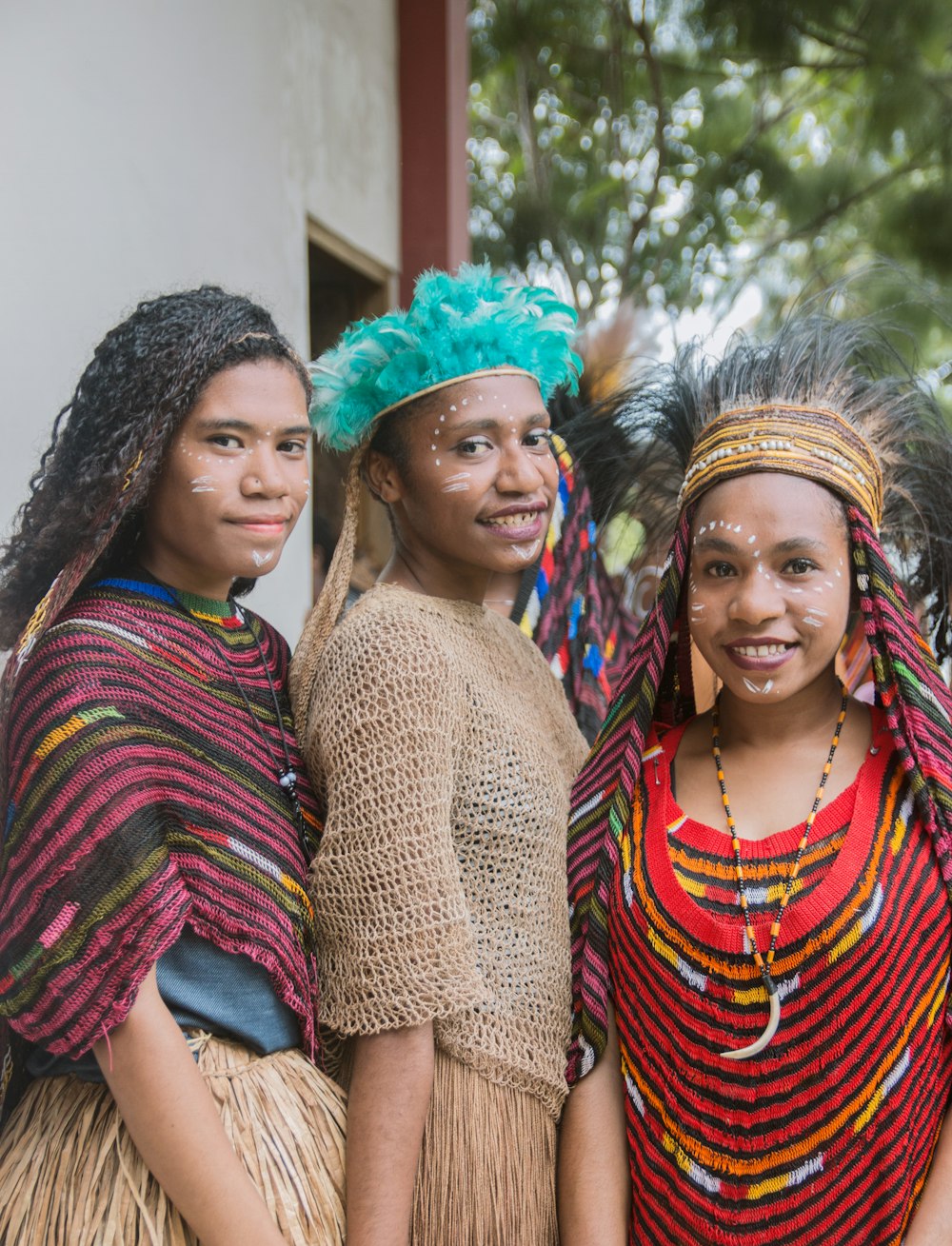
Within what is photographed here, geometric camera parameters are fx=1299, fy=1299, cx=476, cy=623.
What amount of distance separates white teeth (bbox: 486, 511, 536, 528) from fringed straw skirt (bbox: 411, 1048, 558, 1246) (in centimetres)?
80

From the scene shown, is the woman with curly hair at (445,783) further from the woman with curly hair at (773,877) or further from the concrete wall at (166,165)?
the concrete wall at (166,165)

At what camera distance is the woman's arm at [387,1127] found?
68.5 inches

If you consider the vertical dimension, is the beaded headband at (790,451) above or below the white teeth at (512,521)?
above

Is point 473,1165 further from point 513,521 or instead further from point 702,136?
point 702,136

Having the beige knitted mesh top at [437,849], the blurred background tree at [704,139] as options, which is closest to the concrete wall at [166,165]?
the beige knitted mesh top at [437,849]

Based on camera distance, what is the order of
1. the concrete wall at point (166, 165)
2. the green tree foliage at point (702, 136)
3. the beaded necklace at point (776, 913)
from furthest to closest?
the green tree foliage at point (702, 136), the concrete wall at point (166, 165), the beaded necklace at point (776, 913)

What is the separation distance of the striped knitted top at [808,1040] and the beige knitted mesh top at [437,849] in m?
0.19

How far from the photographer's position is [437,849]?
1788 mm

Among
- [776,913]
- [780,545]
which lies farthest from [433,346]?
[776,913]

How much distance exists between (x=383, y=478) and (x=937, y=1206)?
1.37 metres

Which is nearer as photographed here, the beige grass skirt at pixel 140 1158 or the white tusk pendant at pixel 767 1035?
→ the beige grass skirt at pixel 140 1158

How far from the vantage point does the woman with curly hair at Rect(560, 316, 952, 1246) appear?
6.01 feet

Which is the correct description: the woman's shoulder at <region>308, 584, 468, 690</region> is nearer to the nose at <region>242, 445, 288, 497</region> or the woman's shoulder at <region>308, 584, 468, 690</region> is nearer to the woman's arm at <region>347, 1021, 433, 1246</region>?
the nose at <region>242, 445, 288, 497</region>

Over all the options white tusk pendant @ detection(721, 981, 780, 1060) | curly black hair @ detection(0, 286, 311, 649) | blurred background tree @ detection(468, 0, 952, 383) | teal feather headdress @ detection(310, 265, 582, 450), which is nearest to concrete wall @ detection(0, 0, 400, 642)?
teal feather headdress @ detection(310, 265, 582, 450)
